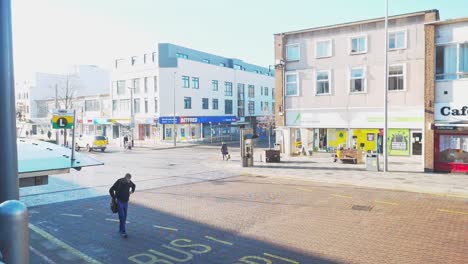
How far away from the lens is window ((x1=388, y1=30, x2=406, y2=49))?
27.5m

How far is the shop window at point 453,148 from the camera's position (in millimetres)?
22250

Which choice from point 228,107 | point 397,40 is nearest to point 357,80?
point 397,40

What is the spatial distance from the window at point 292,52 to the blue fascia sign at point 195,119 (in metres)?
26.7

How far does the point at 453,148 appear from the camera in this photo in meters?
22.6

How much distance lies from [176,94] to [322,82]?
3046 cm

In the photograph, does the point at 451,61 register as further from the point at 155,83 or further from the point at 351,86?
the point at 155,83

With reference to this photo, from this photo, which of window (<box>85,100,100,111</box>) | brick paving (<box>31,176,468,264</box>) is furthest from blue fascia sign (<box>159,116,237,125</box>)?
brick paving (<box>31,176,468,264</box>)

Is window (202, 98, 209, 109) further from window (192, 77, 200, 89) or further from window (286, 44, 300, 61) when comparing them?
window (286, 44, 300, 61)

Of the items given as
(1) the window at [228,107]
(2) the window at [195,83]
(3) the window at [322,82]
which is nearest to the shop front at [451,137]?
(3) the window at [322,82]

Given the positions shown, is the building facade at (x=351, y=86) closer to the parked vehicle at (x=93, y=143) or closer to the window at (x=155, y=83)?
the parked vehicle at (x=93, y=143)

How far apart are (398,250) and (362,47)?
22.6m

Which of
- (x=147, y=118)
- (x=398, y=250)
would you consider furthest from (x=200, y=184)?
(x=147, y=118)

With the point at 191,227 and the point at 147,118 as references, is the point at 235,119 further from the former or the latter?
the point at 191,227

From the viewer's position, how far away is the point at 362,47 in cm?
2947
